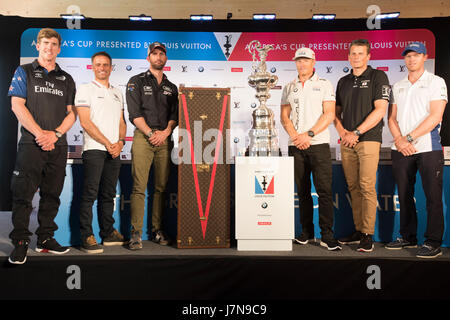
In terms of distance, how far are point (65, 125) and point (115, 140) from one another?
426mm

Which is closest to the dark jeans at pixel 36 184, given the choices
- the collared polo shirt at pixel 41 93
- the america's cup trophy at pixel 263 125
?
the collared polo shirt at pixel 41 93

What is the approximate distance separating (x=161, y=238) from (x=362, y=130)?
193 cm

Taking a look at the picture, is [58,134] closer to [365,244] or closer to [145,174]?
[145,174]

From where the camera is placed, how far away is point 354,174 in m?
3.11

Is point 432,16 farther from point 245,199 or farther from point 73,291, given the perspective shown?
point 73,291

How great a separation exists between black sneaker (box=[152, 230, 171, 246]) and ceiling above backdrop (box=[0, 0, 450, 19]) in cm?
427

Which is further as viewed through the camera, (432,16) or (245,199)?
(432,16)

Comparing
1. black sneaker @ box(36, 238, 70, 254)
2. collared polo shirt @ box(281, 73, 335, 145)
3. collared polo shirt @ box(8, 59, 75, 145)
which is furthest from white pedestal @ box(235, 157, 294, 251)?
collared polo shirt @ box(8, 59, 75, 145)

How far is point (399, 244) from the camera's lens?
118 inches

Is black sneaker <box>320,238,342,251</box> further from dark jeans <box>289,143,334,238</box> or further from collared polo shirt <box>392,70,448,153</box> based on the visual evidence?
collared polo shirt <box>392,70,448,153</box>

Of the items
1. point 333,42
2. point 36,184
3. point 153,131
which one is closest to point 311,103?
point 153,131

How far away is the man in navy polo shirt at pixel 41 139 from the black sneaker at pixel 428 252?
268 centimetres

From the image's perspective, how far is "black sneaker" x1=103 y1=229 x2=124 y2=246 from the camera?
3096 millimetres

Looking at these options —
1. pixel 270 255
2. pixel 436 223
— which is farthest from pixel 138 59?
pixel 436 223
